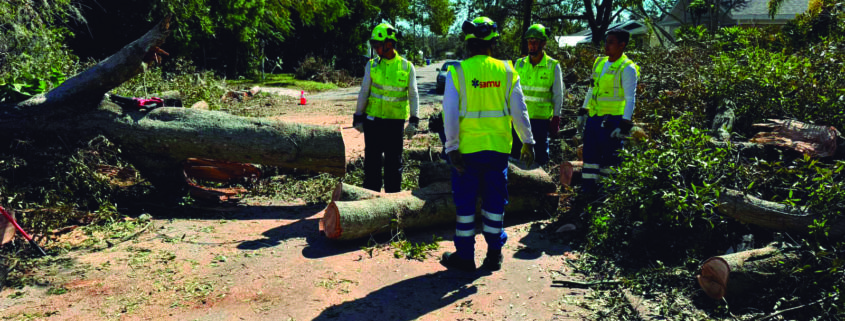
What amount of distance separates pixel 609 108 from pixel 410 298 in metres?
3.11

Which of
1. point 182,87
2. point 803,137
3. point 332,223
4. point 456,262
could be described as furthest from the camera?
point 182,87

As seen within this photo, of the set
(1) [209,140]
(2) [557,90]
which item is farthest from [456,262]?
(1) [209,140]

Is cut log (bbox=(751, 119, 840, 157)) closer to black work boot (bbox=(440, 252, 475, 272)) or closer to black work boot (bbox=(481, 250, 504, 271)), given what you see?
black work boot (bbox=(481, 250, 504, 271))

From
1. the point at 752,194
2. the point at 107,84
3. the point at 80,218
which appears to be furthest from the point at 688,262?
the point at 107,84

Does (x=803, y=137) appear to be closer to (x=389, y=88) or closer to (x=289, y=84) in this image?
(x=389, y=88)

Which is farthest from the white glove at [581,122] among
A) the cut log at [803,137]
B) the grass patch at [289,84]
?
the grass patch at [289,84]

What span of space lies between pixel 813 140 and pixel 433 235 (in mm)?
3706

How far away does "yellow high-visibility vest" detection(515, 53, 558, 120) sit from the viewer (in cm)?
630

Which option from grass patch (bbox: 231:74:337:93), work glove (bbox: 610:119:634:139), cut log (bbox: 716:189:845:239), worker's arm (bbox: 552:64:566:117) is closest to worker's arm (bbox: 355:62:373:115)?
worker's arm (bbox: 552:64:566:117)

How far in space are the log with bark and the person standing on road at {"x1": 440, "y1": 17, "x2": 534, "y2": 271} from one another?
2.22 metres

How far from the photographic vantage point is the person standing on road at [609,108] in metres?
5.62

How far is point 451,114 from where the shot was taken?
4.22m

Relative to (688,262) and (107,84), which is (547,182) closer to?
(688,262)

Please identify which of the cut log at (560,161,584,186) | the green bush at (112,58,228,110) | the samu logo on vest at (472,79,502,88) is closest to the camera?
the samu logo on vest at (472,79,502,88)
